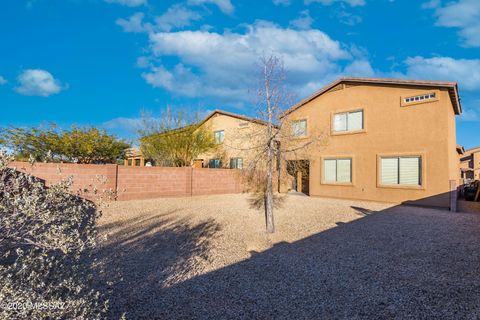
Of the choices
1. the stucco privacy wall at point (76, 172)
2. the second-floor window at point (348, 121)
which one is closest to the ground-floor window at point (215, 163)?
the second-floor window at point (348, 121)

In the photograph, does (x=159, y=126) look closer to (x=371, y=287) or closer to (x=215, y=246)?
(x=215, y=246)

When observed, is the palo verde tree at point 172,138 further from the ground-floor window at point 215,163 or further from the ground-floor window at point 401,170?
the ground-floor window at point 401,170

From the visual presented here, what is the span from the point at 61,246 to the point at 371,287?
4921mm

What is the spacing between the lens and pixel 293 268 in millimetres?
5617

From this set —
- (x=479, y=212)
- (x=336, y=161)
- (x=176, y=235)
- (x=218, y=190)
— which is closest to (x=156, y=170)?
(x=218, y=190)

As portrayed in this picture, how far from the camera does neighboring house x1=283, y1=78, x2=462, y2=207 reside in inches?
533

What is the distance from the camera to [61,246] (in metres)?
2.38

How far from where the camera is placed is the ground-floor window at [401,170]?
14195mm

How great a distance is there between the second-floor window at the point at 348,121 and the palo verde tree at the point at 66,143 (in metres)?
16.9

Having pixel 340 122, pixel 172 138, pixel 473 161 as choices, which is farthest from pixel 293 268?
pixel 473 161

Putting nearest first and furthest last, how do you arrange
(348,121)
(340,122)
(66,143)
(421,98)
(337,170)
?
(421,98) → (348,121) → (337,170) → (340,122) → (66,143)

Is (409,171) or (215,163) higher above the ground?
(215,163)

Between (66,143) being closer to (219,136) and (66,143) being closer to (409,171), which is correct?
(219,136)

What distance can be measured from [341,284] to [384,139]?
42.2 feet
